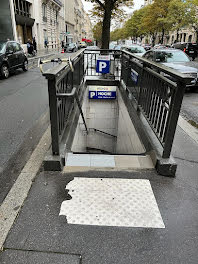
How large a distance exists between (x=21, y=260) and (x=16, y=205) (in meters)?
0.72

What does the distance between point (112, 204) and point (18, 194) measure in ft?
3.78

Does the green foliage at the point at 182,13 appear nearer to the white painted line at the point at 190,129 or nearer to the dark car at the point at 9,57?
the dark car at the point at 9,57

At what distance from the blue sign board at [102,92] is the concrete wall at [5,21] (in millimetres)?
20227

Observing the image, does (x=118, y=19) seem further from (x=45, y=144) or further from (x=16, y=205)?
(x=16, y=205)

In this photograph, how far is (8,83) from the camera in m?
10.5

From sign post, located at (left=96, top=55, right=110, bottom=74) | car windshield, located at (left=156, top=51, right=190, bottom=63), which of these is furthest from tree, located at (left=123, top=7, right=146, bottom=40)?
sign post, located at (left=96, top=55, right=110, bottom=74)

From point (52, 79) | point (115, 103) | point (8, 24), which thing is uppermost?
point (8, 24)

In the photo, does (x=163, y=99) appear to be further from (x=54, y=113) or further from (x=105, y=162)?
(x=54, y=113)

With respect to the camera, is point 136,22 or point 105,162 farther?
point 136,22

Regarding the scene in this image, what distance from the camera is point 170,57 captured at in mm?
10312

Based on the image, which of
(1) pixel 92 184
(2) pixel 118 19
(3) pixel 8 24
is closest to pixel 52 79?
(1) pixel 92 184

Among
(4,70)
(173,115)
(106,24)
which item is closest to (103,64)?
(106,24)

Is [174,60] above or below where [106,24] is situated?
below

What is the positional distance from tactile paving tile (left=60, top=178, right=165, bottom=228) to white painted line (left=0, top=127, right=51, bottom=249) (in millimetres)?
519
